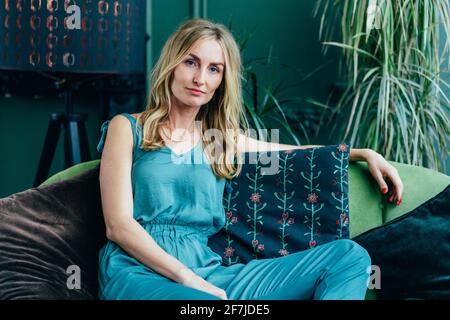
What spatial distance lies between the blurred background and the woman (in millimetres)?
369

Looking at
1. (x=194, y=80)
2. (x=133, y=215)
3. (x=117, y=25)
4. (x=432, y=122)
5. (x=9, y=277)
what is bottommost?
(x=9, y=277)

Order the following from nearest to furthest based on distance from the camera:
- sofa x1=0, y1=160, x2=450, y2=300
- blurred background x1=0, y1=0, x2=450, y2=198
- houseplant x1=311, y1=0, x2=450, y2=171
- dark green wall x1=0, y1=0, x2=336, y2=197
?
sofa x1=0, y1=160, x2=450, y2=300 → blurred background x1=0, y1=0, x2=450, y2=198 → houseplant x1=311, y1=0, x2=450, y2=171 → dark green wall x1=0, y1=0, x2=336, y2=197

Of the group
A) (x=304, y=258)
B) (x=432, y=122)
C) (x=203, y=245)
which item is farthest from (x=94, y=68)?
(x=432, y=122)

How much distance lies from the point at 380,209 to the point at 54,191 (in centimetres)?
95

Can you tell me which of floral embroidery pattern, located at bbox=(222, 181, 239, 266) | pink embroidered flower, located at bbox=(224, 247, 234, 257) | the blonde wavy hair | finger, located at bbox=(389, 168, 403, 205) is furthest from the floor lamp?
finger, located at bbox=(389, 168, 403, 205)

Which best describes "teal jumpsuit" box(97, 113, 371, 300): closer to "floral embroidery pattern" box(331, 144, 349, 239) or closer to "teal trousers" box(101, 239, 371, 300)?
"teal trousers" box(101, 239, 371, 300)

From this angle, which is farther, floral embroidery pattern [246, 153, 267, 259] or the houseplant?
the houseplant

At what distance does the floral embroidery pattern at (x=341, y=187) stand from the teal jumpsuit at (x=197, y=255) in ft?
0.55

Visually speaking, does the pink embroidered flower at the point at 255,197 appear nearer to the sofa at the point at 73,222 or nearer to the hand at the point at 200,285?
the sofa at the point at 73,222

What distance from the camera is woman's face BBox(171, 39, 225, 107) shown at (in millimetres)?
1753

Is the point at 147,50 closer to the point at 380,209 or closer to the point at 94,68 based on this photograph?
the point at 94,68

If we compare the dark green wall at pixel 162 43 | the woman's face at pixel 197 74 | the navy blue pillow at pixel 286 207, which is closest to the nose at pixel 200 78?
the woman's face at pixel 197 74

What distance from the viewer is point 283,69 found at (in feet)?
9.98

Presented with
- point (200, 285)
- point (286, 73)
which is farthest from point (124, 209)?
point (286, 73)
